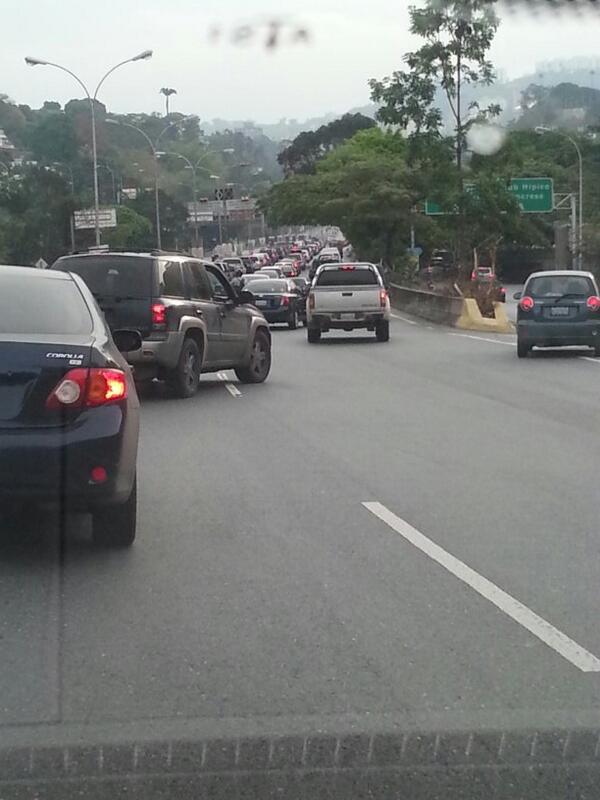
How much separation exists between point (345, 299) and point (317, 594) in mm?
22836

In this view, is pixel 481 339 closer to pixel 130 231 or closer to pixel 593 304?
pixel 593 304

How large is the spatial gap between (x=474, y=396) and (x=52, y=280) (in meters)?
9.97

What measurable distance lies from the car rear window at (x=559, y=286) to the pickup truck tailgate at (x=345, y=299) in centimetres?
610

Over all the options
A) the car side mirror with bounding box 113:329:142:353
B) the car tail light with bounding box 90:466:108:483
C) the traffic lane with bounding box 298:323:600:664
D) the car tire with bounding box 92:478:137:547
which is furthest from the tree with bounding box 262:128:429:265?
the car tail light with bounding box 90:466:108:483

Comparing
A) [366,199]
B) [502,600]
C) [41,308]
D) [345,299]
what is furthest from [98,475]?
[366,199]

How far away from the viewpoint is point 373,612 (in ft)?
22.4

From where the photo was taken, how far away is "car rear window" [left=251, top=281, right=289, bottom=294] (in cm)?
3653

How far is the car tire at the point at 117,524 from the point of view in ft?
26.4

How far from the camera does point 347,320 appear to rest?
29.9 m

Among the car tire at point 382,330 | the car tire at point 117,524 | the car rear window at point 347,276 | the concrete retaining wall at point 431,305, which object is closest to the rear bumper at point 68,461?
the car tire at point 117,524

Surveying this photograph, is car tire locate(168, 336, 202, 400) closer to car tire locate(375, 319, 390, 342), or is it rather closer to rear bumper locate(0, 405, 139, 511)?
rear bumper locate(0, 405, 139, 511)

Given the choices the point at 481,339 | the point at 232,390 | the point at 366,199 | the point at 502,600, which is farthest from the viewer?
the point at 366,199

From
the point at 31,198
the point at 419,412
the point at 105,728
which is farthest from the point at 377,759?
the point at 31,198

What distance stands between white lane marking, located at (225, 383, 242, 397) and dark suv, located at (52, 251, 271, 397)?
1.47ft
